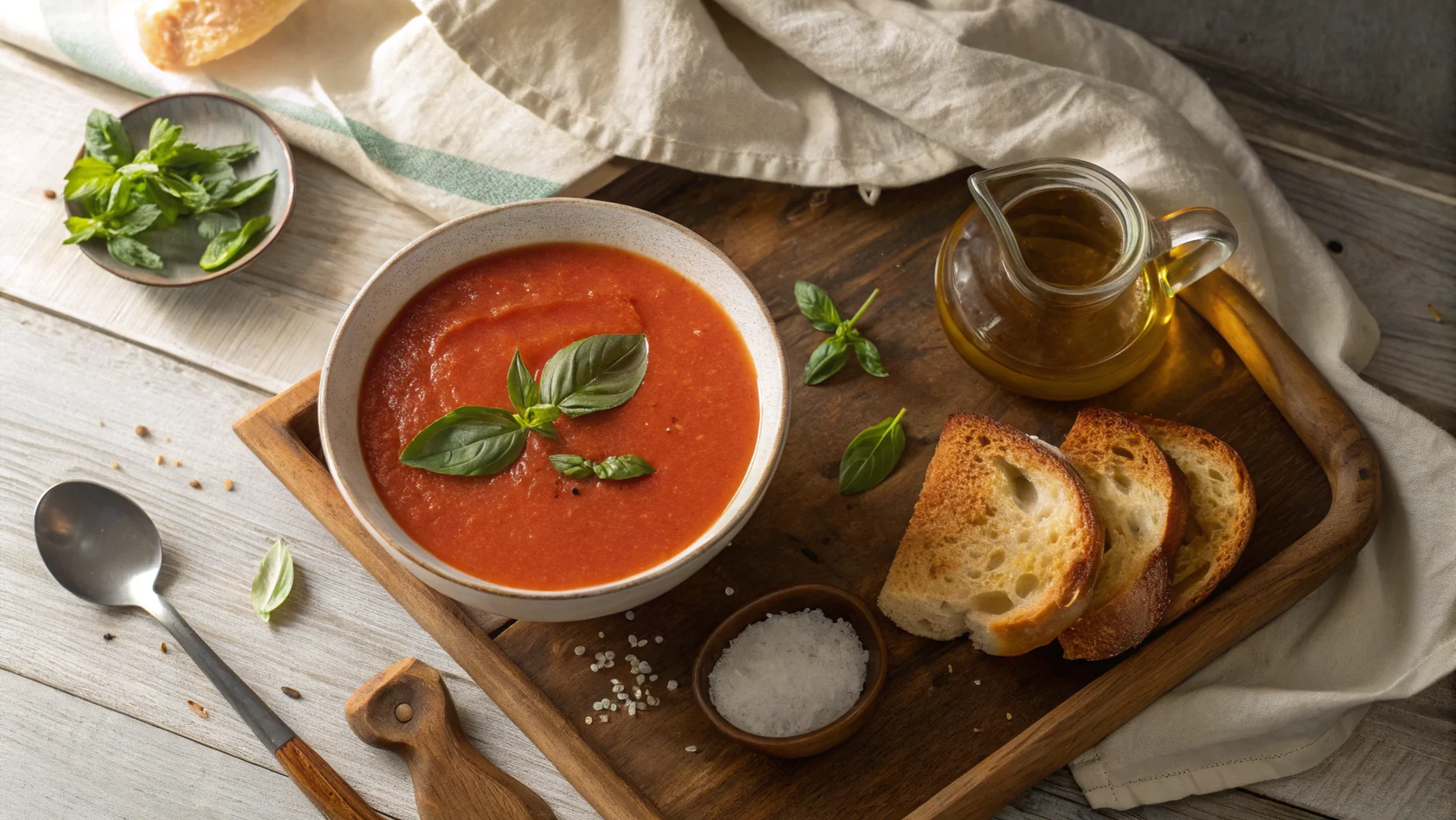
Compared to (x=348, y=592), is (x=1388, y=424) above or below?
above

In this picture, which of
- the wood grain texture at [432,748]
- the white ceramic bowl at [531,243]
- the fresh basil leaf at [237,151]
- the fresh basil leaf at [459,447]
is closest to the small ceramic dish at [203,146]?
the fresh basil leaf at [237,151]

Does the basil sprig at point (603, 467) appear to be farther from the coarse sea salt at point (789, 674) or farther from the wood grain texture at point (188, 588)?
Result: the wood grain texture at point (188, 588)

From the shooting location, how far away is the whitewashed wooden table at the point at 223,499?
252cm

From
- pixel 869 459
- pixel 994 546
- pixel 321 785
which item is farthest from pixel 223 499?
pixel 994 546

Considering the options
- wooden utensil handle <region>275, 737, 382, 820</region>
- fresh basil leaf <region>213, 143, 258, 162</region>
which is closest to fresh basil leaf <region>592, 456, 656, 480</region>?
wooden utensil handle <region>275, 737, 382, 820</region>

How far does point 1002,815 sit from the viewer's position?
2.50 metres

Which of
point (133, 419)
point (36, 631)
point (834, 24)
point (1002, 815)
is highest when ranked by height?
point (834, 24)

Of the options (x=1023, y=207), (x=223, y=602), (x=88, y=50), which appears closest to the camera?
(x=1023, y=207)

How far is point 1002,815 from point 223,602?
6.11ft

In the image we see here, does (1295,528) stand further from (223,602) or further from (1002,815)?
(223,602)

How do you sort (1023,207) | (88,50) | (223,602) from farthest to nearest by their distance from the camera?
(88,50) < (223,602) < (1023,207)

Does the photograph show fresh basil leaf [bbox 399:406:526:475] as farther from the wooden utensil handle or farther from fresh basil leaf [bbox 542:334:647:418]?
the wooden utensil handle

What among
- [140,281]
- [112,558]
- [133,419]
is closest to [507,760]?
[112,558]

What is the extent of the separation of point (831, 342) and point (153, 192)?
1.65 meters
